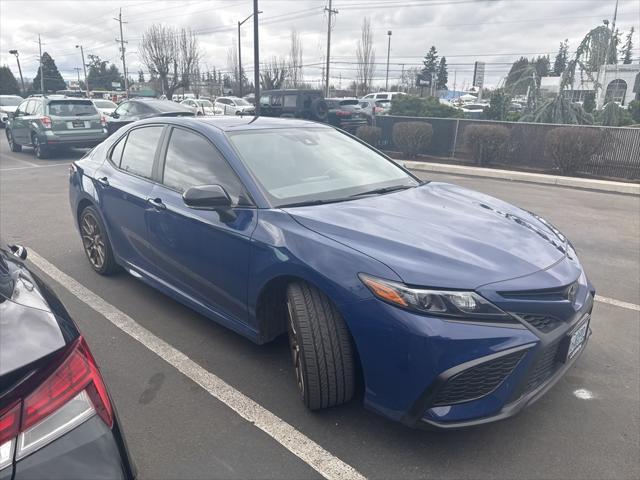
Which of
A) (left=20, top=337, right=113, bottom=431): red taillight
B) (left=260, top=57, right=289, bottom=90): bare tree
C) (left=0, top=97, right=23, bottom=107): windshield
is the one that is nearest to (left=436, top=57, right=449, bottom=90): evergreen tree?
(left=260, top=57, right=289, bottom=90): bare tree

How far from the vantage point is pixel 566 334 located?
92.4 inches

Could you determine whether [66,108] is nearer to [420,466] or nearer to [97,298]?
[97,298]

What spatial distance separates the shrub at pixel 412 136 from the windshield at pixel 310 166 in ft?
37.0

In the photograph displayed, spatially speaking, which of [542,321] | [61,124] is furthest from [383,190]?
[61,124]

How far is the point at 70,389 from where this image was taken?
4.24ft

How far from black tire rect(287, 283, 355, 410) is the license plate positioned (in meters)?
1.11

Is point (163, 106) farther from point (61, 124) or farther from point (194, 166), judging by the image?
point (194, 166)

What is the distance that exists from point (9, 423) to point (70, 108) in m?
14.8

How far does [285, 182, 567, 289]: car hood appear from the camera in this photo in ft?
7.41

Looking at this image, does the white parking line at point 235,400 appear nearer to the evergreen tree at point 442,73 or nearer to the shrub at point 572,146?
the shrub at point 572,146

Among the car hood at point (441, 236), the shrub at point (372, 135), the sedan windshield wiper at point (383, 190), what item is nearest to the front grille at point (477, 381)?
the car hood at point (441, 236)

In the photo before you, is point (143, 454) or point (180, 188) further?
point (180, 188)

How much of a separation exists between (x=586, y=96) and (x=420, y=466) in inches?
674

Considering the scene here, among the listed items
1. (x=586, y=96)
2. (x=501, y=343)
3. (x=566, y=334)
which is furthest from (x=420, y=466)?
(x=586, y=96)
